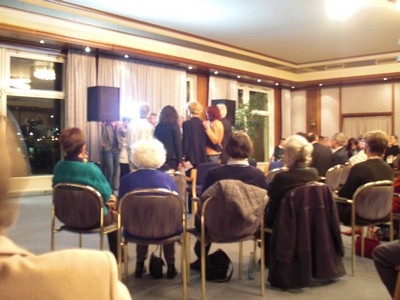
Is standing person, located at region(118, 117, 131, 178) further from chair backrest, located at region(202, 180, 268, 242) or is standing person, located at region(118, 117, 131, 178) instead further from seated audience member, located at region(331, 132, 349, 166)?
chair backrest, located at region(202, 180, 268, 242)

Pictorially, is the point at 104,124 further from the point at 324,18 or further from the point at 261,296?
the point at 261,296

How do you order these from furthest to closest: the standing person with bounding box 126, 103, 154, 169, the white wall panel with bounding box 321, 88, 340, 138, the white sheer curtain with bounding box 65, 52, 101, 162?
1. the white wall panel with bounding box 321, 88, 340, 138
2. the white sheer curtain with bounding box 65, 52, 101, 162
3. the standing person with bounding box 126, 103, 154, 169

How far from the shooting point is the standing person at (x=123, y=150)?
290 inches

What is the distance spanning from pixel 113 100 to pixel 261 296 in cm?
558

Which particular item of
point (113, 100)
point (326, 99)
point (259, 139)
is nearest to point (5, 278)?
point (113, 100)

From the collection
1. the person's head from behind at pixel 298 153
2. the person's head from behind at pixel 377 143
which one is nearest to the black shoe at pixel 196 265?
the person's head from behind at pixel 298 153

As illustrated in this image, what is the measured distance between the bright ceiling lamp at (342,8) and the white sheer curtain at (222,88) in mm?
3678

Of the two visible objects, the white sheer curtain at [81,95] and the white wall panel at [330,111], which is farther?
the white wall panel at [330,111]

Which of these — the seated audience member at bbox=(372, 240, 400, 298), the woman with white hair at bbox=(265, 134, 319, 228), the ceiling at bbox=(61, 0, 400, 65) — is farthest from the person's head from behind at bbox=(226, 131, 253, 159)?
the ceiling at bbox=(61, 0, 400, 65)

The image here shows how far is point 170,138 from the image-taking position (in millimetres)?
5137

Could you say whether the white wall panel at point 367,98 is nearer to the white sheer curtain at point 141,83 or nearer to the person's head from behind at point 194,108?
the white sheer curtain at point 141,83

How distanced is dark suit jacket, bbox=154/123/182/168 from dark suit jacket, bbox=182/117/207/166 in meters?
0.26

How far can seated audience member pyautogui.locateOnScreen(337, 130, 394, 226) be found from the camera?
3657mm

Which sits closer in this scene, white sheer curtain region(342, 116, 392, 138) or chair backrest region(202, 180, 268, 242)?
chair backrest region(202, 180, 268, 242)
